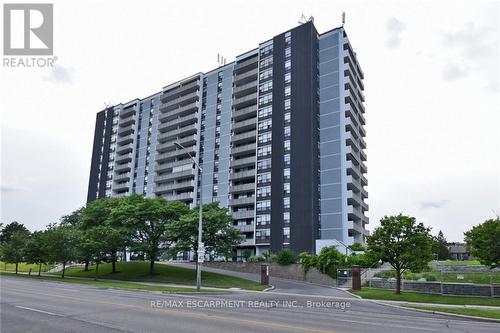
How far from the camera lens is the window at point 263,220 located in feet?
243

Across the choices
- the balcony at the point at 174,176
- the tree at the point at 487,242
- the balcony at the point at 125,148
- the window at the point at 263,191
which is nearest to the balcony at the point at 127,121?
the balcony at the point at 125,148

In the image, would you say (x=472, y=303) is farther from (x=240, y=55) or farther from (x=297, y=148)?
(x=240, y=55)

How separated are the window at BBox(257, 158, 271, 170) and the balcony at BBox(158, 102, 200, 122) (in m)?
26.9

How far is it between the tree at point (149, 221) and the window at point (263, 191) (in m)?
25.2

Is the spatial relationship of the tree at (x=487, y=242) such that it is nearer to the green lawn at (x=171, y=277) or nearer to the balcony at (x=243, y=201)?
the green lawn at (x=171, y=277)

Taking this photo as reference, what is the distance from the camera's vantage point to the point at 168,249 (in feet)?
161

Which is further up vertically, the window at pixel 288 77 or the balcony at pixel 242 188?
the window at pixel 288 77

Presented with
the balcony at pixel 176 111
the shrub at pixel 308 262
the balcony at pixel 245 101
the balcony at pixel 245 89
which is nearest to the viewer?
the shrub at pixel 308 262

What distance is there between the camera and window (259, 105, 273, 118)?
8174 centimetres

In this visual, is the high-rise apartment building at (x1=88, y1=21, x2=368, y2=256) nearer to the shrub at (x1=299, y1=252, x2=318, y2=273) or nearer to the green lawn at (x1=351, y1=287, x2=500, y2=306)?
the shrub at (x1=299, y1=252, x2=318, y2=273)

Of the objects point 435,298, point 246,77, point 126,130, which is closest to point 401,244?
point 435,298

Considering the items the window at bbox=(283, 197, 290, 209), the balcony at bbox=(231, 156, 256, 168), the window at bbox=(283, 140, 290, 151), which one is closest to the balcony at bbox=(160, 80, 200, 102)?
the balcony at bbox=(231, 156, 256, 168)

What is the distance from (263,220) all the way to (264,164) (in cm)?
1113

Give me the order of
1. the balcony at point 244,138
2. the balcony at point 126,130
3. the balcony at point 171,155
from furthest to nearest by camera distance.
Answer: the balcony at point 126,130
the balcony at point 171,155
the balcony at point 244,138
